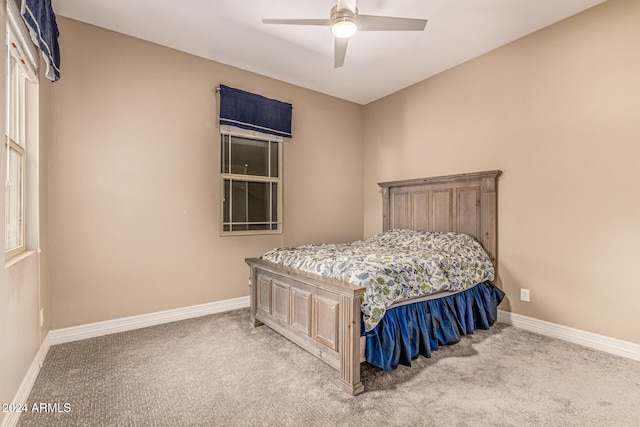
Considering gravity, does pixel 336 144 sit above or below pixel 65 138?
above

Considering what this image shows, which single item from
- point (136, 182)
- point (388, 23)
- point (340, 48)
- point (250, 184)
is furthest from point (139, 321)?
point (388, 23)

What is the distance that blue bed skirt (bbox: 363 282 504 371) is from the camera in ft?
7.34

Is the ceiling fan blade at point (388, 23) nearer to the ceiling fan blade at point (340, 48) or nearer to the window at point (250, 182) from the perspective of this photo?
the ceiling fan blade at point (340, 48)

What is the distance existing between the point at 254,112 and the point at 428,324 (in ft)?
9.90

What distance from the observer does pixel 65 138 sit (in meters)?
2.86

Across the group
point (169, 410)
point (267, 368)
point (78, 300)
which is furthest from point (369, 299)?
point (78, 300)

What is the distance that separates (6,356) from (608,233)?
13.7ft

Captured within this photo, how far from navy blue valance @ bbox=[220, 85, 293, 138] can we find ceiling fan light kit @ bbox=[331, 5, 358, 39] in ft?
5.86

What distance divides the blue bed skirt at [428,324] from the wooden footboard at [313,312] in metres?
0.18

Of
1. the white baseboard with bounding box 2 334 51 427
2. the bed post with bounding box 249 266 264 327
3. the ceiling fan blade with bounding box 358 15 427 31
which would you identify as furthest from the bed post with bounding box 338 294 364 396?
the ceiling fan blade with bounding box 358 15 427 31

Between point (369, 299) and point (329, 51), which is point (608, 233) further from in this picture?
point (329, 51)

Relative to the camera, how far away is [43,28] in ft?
6.89

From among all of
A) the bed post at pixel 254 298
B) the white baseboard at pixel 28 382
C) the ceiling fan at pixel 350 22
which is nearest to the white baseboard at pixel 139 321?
the white baseboard at pixel 28 382

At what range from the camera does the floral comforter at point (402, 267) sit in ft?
7.27
